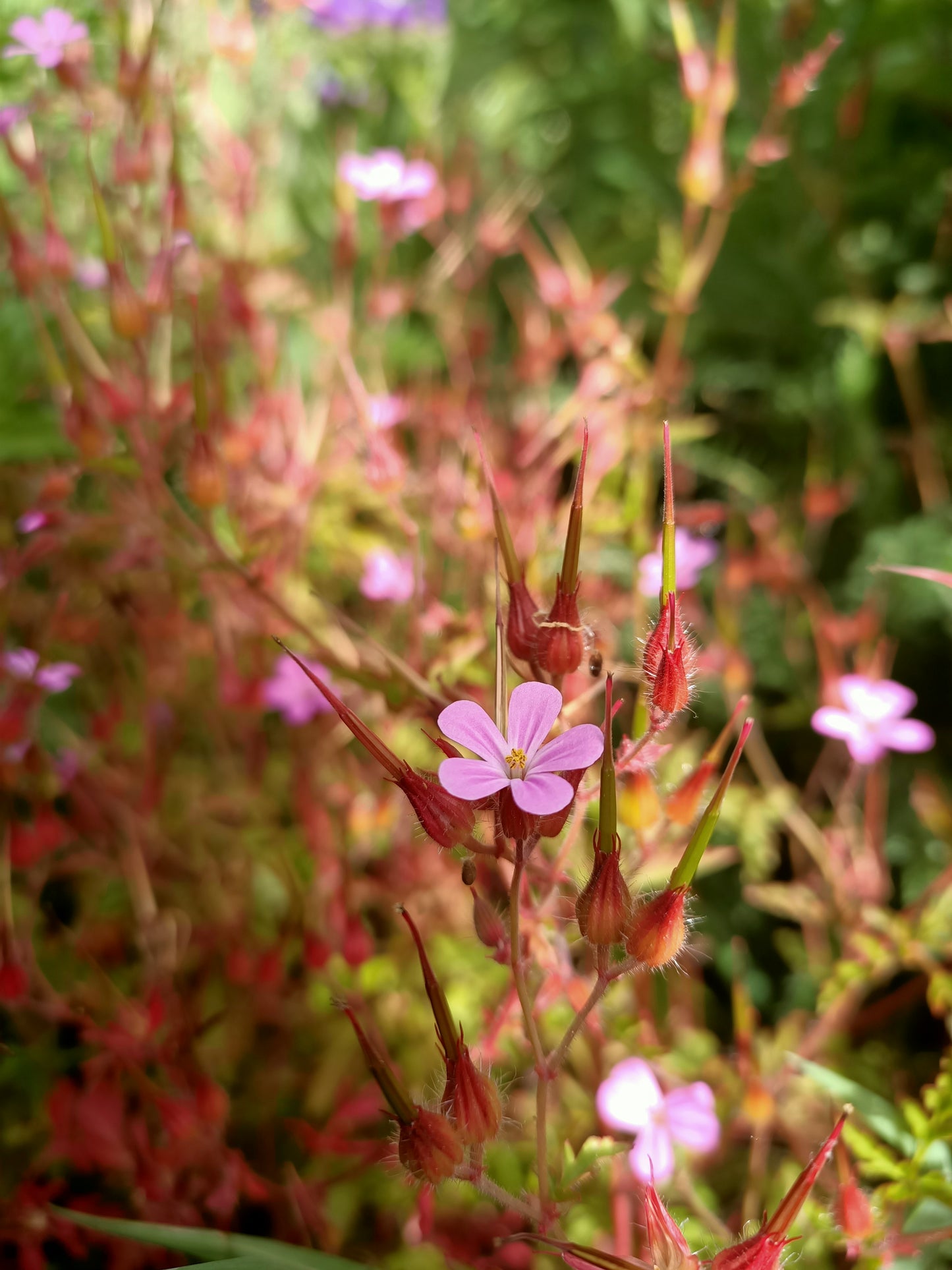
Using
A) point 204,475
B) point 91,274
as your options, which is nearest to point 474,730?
point 204,475

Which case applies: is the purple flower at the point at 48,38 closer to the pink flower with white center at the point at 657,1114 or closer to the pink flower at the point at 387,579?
the pink flower at the point at 387,579

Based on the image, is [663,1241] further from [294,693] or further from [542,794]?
[294,693]

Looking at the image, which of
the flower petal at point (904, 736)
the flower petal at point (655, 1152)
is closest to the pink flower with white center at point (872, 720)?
the flower petal at point (904, 736)

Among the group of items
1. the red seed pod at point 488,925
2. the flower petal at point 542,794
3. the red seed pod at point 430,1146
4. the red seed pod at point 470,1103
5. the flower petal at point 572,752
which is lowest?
the red seed pod at point 430,1146

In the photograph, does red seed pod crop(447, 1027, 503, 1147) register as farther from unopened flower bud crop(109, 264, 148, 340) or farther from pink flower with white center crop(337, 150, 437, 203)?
pink flower with white center crop(337, 150, 437, 203)

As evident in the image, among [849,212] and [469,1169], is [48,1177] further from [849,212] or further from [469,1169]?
[849,212]

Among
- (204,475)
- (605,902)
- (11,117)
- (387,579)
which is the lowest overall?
(605,902)

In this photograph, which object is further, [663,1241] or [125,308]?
[125,308]
